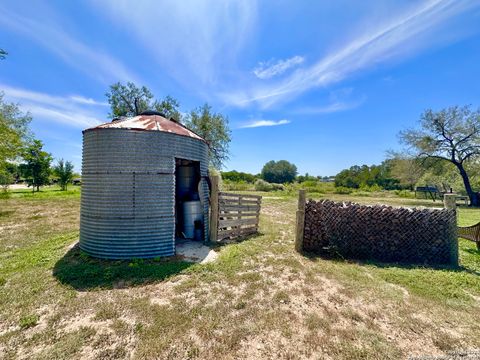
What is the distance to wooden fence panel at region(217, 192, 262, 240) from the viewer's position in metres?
7.13

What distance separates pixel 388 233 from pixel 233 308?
182 inches

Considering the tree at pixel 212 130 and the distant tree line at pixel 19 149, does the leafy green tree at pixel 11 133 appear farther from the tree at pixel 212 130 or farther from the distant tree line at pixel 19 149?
the tree at pixel 212 130

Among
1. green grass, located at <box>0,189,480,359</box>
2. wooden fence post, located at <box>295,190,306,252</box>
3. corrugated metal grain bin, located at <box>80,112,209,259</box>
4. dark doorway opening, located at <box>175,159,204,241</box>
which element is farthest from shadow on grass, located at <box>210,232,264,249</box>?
wooden fence post, located at <box>295,190,306,252</box>

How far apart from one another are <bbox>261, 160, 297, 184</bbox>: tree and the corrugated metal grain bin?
6625 centimetres

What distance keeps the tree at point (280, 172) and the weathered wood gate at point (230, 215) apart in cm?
6321

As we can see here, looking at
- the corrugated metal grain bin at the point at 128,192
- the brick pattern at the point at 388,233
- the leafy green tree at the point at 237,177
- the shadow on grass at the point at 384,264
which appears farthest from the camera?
the leafy green tree at the point at 237,177

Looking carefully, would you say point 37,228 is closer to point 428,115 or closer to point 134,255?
point 134,255

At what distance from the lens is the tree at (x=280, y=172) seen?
72.2m

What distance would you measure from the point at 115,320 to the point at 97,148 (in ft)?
13.4

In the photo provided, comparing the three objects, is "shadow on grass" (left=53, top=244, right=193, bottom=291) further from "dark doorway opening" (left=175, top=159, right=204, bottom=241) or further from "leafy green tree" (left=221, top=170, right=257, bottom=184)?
"leafy green tree" (left=221, top=170, right=257, bottom=184)

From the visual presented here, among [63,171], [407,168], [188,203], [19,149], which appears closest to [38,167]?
[63,171]

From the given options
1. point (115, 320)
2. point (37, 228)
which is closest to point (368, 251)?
point (115, 320)

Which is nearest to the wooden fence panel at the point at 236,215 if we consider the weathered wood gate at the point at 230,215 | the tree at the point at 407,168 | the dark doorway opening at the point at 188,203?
the weathered wood gate at the point at 230,215

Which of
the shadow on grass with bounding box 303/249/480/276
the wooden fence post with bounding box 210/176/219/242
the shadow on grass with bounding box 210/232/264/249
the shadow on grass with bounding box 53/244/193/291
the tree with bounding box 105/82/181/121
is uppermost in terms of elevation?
the tree with bounding box 105/82/181/121
